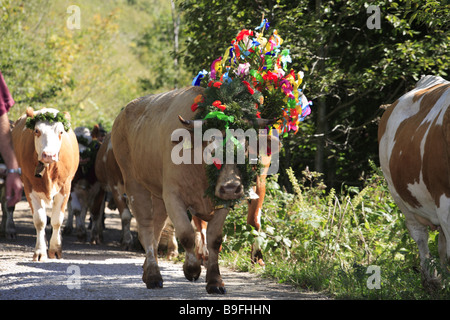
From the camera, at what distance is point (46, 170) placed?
10.0 metres

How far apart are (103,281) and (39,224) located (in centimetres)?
305

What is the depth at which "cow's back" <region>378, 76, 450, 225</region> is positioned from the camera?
570 centimetres

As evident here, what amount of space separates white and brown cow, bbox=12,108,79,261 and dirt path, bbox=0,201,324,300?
410 mm

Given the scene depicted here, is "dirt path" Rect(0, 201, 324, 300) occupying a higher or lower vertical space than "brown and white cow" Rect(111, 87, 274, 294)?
lower

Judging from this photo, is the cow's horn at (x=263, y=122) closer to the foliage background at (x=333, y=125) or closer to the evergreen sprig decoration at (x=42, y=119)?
the foliage background at (x=333, y=125)

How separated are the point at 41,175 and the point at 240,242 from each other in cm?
309

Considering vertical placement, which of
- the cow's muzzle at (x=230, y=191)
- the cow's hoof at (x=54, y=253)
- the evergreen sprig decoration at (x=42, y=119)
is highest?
the evergreen sprig decoration at (x=42, y=119)

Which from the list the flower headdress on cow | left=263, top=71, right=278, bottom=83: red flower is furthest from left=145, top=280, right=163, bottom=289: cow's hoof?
left=263, top=71, right=278, bottom=83: red flower

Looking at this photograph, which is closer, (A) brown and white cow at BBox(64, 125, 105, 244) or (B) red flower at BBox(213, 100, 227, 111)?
(B) red flower at BBox(213, 100, 227, 111)

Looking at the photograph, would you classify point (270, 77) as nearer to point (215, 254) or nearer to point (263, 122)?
point (263, 122)

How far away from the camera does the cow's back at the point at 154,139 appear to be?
6504mm

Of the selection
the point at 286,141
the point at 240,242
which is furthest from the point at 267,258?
the point at 286,141

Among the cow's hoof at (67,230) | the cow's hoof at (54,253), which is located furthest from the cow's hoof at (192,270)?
the cow's hoof at (67,230)

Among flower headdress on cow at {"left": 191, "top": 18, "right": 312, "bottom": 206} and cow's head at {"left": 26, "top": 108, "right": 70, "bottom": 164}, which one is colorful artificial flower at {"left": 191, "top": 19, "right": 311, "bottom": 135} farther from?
cow's head at {"left": 26, "top": 108, "right": 70, "bottom": 164}
